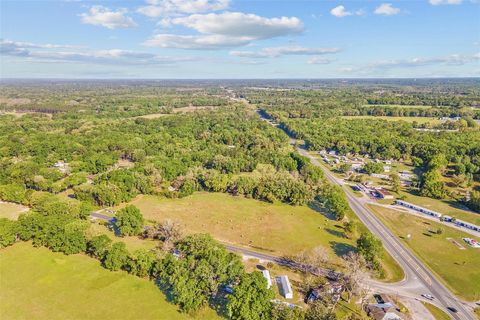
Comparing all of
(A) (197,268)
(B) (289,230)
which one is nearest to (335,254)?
(B) (289,230)

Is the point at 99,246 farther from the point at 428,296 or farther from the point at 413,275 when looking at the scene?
the point at 413,275

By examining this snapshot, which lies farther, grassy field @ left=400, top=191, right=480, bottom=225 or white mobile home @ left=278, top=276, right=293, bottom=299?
grassy field @ left=400, top=191, right=480, bottom=225

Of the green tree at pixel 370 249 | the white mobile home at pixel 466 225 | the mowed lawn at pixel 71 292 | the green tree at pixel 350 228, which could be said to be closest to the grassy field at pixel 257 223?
the green tree at pixel 350 228

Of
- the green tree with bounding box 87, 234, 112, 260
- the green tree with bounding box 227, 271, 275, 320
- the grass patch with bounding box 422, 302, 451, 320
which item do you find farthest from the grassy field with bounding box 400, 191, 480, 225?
the green tree with bounding box 87, 234, 112, 260

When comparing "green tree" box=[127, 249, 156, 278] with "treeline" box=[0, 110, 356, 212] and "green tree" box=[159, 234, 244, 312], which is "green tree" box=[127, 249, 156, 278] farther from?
"treeline" box=[0, 110, 356, 212]

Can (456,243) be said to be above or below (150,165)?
below

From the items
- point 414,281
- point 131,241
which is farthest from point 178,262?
point 414,281

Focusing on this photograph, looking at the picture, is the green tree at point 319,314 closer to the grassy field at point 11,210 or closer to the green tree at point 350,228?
the green tree at point 350,228
